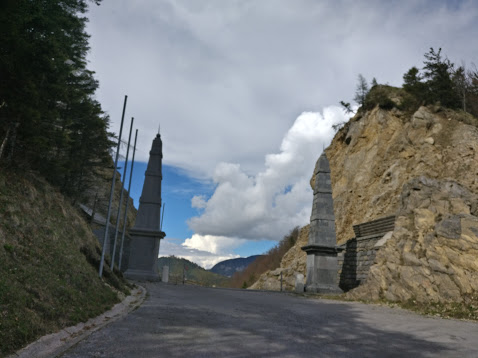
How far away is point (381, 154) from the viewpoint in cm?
3491

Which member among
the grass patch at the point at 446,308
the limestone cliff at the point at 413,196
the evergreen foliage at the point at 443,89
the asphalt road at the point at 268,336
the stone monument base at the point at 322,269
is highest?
the evergreen foliage at the point at 443,89

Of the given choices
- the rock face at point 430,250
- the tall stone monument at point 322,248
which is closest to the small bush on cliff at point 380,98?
the tall stone monument at point 322,248

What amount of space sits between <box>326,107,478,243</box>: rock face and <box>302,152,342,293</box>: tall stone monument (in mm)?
7474

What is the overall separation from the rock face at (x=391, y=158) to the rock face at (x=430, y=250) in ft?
24.0

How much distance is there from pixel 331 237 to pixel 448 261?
21.8 feet

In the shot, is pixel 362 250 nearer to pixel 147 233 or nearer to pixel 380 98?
pixel 147 233

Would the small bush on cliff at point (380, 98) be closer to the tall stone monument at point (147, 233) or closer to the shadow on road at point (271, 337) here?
the tall stone monument at point (147, 233)

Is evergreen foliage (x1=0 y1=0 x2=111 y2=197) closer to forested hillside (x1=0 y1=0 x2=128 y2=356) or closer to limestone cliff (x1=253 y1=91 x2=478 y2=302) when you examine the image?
forested hillside (x1=0 y1=0 x2=128 y2=356)

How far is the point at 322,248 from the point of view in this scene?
19938 mm

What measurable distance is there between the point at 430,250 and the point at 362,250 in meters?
7.62

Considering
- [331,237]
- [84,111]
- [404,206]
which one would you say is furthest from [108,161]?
[404,206]

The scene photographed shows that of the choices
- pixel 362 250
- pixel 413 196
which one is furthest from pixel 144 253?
pixel 413 196

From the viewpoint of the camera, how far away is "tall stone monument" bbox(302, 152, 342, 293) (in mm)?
19750

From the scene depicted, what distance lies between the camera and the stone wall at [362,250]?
67.6 feet
